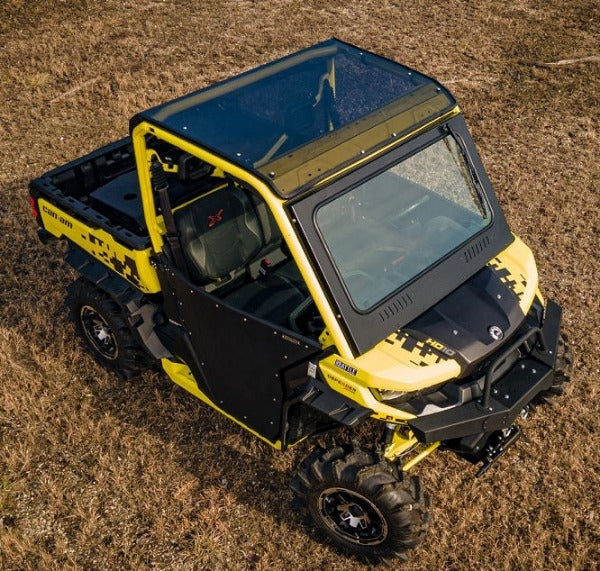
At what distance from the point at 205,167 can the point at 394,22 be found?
8881 millimetres

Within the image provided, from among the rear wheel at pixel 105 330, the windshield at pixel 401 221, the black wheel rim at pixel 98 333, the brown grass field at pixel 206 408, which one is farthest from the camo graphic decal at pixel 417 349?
the black wheel rim at pixel 98 333

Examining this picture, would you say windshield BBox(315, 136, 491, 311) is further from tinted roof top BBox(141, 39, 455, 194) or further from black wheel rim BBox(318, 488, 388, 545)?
black wheel rim BBox(318, 488, 388, 545)

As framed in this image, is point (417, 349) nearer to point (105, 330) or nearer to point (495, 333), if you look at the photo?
point (495, 333)

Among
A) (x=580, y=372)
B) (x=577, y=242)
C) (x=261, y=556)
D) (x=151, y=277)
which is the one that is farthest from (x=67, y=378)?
(x=577, y=242)

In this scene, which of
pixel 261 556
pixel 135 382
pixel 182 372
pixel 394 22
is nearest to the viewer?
pixel 261 556

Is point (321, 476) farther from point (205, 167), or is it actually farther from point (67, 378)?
point (67, 378)

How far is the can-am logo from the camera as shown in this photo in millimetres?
3982

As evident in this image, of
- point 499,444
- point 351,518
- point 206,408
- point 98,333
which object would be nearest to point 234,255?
point 206,408

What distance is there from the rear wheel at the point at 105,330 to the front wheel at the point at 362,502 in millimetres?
1846

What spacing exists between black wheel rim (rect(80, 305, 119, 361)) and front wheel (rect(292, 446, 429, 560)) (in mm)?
2164

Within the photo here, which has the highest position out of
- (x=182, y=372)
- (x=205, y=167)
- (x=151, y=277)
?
(x=205, y=167)

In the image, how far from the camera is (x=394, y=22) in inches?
483

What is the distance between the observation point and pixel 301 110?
13.4 feet

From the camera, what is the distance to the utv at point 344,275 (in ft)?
12.5
